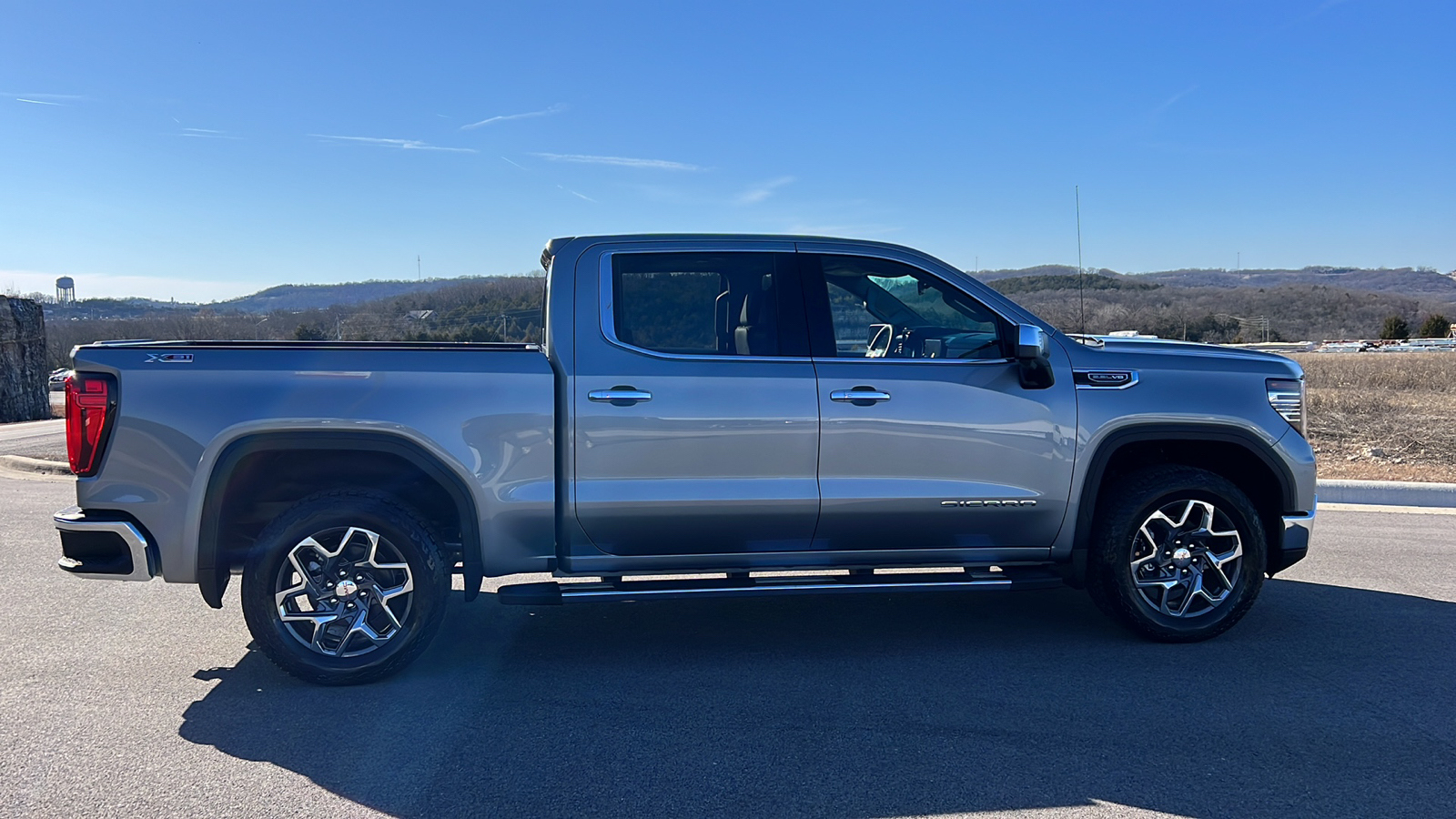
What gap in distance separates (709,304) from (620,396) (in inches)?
27.0

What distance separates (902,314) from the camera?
5133mm

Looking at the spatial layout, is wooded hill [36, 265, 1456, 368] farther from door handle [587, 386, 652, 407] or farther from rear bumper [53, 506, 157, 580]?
rear bumper [53, 506, 157, 580]

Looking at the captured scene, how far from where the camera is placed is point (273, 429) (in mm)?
4367

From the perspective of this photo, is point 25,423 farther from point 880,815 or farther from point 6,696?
point 880,815

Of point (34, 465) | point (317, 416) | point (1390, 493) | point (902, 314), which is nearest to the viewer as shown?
point (317, 416)

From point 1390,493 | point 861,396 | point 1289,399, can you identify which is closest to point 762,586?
point 861,396

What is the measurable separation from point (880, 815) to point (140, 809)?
2396 mm

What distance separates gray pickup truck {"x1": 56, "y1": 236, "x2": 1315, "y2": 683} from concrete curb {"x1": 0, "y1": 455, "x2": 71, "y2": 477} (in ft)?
29.8

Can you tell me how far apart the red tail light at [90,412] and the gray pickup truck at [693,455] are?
1 centimetres

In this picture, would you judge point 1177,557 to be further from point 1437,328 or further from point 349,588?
point 1437,328

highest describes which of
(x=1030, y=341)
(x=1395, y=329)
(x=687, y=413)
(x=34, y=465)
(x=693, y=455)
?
(x=1395, y=329)

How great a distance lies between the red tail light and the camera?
14.0ft

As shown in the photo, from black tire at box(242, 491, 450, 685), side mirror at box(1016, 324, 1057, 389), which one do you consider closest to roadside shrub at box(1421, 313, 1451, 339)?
side mirror at box(1016, 324, 1057, 389)

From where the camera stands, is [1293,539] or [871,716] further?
[1293,539]
